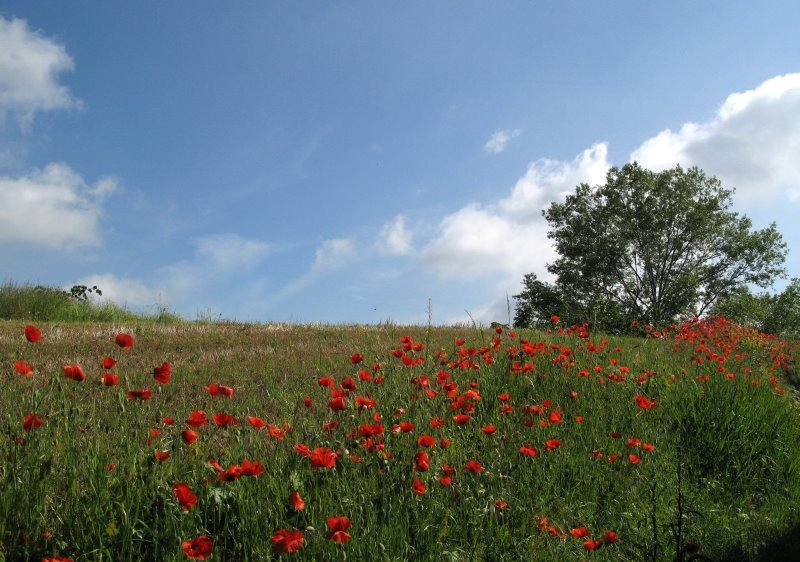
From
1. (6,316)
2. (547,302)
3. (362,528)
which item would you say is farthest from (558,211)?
(362,528)

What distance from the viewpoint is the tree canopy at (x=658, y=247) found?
31.2 meters

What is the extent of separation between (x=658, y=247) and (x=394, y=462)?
30.2 meters

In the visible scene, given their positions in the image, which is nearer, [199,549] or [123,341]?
[199,549]

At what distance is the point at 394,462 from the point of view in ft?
14.7

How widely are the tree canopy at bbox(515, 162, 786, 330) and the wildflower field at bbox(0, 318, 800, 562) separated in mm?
23209

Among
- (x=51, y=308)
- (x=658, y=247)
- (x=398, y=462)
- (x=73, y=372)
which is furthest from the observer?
(x=658, y=247)

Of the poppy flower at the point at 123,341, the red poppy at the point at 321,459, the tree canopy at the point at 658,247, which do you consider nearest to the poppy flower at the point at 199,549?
the red poppy at the point at 321,459

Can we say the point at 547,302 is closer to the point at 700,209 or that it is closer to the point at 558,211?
the point at 558,211

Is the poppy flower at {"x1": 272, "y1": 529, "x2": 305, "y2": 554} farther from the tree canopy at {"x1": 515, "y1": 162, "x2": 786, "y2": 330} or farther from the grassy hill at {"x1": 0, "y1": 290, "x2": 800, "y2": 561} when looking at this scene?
the tree canopy at {"x1": 515, "y1": 162, "x2": 786, "y2": 330}

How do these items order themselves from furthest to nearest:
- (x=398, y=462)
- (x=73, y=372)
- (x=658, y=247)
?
(x=658, y=247)
(x=398, y=462)
(x=73, y=372)

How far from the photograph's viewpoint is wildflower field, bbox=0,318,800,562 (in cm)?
348

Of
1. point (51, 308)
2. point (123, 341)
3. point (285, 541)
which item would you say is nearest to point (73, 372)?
point (123, 341)

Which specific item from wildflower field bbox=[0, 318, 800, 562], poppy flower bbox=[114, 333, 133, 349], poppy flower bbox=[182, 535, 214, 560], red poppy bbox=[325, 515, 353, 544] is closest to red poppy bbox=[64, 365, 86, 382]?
wildflower field bbox=[0, 318, 800, 562]

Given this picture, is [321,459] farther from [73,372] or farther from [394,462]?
[73,372]
